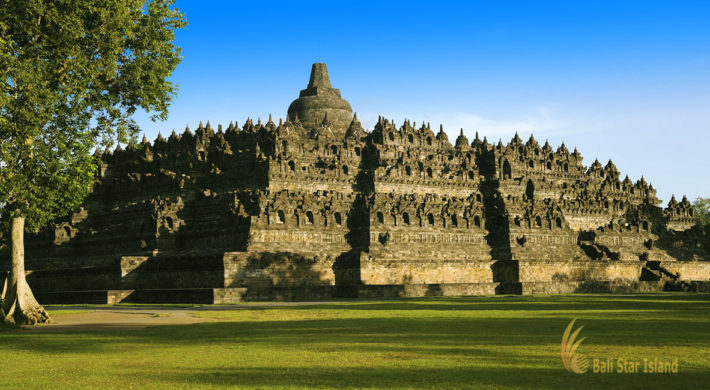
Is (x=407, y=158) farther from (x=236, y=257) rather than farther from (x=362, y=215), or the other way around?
(x=236, y=257)

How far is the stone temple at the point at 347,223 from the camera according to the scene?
5750 cm

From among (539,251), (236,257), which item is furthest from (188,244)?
(539,251)

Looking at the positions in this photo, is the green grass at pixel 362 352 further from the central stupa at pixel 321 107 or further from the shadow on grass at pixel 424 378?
the central stupa at pixel 321 107

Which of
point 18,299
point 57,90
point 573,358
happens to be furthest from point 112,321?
point 573,358

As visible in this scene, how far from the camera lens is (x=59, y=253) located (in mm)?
72812

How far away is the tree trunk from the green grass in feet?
12.3

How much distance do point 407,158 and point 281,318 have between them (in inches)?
1926

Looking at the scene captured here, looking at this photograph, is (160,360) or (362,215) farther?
(362,215)

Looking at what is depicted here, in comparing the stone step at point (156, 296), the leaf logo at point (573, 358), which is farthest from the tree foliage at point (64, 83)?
the leaf logo at point (573, 358)

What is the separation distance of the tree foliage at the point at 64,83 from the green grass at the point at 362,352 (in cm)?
722

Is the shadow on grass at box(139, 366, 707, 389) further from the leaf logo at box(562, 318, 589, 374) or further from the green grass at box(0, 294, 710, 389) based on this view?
the leaf logo at box(562, 318, 589, 374)

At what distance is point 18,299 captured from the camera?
109 ft

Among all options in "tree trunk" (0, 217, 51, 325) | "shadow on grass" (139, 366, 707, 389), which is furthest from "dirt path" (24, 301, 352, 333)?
"shadow on grass" (139, 366, 707, 389)

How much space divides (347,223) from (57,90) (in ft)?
110
